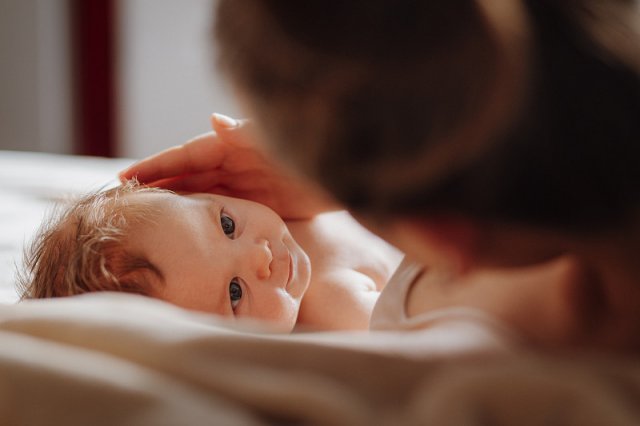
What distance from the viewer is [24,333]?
0.44 metres

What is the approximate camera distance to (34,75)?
2.44 meters

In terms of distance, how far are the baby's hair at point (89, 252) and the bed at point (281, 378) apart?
0.26 meters

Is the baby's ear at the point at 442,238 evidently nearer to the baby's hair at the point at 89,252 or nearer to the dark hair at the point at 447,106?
the dark hair at the point at 447,106

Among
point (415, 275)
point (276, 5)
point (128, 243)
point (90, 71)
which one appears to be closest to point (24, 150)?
point (90, 71)

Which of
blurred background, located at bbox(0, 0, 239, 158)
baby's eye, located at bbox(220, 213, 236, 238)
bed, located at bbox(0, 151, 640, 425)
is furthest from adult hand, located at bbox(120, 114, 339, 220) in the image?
blurred background, located at bbox(0, 0, 239, 158)

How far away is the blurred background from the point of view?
7.97 ft

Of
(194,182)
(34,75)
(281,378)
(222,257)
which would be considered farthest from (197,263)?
(34,75)

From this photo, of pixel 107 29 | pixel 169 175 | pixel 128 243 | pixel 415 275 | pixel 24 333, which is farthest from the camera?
pixel 107 29

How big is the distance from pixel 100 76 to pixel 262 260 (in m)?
1.98

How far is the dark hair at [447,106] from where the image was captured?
1.03 feet

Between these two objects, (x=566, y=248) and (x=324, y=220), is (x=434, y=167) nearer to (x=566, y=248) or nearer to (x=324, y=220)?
(x=566, y=248)

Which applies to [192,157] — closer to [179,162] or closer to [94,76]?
[179,162]

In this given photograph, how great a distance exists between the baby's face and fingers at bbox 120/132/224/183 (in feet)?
0.29

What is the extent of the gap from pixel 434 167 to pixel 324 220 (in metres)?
0.64
